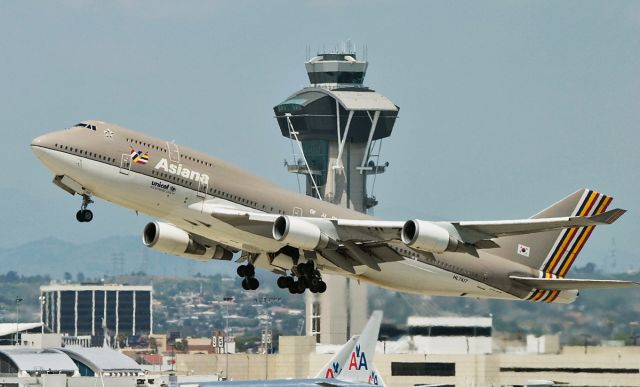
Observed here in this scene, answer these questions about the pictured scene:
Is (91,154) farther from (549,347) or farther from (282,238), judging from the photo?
(549,347)

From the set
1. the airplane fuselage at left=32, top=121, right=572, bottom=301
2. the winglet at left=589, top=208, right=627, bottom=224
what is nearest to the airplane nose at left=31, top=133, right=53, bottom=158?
the airplane fuselage at left=32, top=121, right=572, bottom=301

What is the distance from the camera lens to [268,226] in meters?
63.9

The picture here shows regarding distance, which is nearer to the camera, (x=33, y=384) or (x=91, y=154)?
(x=91, y=154)

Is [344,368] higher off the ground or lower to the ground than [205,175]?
lower

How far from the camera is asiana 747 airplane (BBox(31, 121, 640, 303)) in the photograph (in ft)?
203

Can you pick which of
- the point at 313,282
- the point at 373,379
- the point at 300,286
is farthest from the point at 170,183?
the point at 373,379

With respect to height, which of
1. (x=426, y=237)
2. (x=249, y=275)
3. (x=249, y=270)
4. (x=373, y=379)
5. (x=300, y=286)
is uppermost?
(x=426, y=237)

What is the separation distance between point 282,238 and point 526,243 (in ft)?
49.0

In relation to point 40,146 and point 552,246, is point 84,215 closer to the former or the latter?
point 40,146

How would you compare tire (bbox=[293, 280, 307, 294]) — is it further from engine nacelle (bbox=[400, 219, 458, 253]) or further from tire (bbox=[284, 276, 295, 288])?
engine nacelle (bbox=[400, 219, 458, 253])

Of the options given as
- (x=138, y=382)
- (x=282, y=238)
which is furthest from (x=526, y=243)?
(x=138, y=382)

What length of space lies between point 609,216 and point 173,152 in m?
16.6

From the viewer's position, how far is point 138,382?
101750mm

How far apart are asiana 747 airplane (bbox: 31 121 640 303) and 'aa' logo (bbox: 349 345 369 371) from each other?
5.24m
